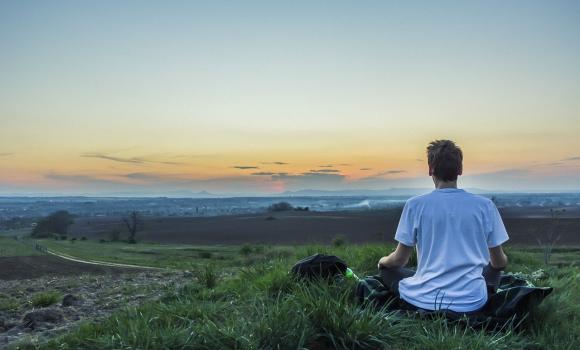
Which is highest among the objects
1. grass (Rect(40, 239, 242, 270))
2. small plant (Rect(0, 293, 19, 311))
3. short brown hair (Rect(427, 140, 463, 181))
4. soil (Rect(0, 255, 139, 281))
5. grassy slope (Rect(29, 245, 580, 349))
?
short brown hair (Rect(427, 140, 463, 181))

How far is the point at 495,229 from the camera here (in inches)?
182

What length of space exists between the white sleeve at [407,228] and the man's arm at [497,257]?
2.64ft

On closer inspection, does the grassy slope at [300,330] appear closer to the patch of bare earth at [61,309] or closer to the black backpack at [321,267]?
the black backpack at [321,267]

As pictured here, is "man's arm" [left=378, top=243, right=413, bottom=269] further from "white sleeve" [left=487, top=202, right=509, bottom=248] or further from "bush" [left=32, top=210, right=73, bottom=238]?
"bush" [left=32, top=210, right=73, bottom=238]

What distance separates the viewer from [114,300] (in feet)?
29.2

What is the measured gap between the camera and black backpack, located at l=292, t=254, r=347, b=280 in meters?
6.37

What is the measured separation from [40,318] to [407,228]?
506cm

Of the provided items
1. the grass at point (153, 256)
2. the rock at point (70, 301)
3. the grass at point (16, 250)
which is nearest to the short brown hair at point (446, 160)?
the rock at point (70, 301)

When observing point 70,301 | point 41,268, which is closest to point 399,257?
point 70,301

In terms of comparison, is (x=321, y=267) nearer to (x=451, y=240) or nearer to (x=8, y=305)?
(x=451, y=240)

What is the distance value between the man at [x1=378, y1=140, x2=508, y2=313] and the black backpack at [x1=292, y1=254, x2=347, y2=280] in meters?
1.71

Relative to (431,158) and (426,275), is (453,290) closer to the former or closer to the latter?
(426,275)

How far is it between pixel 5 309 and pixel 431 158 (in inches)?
284

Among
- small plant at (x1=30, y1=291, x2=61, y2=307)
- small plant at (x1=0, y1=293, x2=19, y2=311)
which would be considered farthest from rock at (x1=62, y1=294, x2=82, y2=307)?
small plant at (x1=0, y1=293, x2=19, y2=311)
